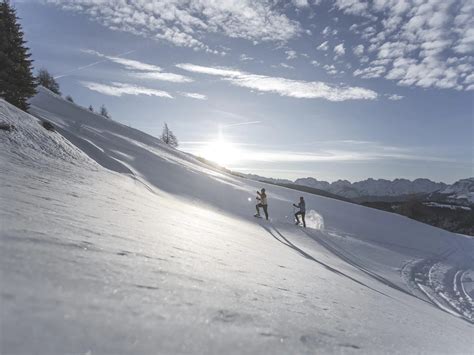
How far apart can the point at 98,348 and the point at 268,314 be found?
1902 mm

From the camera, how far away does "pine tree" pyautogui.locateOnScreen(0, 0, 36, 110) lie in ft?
83.7

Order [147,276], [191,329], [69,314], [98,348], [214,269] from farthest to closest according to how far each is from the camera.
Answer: [214,269]
[147,276]
[191,329]
[69,314]
[98,348]

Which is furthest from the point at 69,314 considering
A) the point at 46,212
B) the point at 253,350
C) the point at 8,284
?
the point at 46,212

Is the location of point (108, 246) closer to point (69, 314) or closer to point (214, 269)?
point (214, 269)

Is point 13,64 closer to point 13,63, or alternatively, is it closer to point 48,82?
point 13,63

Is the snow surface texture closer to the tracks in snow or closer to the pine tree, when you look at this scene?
the tracks in snow

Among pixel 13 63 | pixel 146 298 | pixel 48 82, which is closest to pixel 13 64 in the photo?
pixel 13 63

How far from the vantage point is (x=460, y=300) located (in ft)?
36.0

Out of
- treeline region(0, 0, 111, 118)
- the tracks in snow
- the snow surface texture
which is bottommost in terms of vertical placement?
the tracks in snow

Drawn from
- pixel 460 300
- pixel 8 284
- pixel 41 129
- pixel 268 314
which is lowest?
pixel 460 300

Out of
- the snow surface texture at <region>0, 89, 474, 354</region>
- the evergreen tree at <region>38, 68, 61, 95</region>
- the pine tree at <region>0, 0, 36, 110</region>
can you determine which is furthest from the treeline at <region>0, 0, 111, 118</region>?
the evergreen tree at <region>38, 68, 61, 95</region>

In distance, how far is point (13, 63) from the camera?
85.3ft

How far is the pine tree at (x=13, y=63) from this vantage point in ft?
83.7

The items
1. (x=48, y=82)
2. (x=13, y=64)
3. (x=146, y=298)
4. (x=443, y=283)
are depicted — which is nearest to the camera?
(x=146, y=298)
